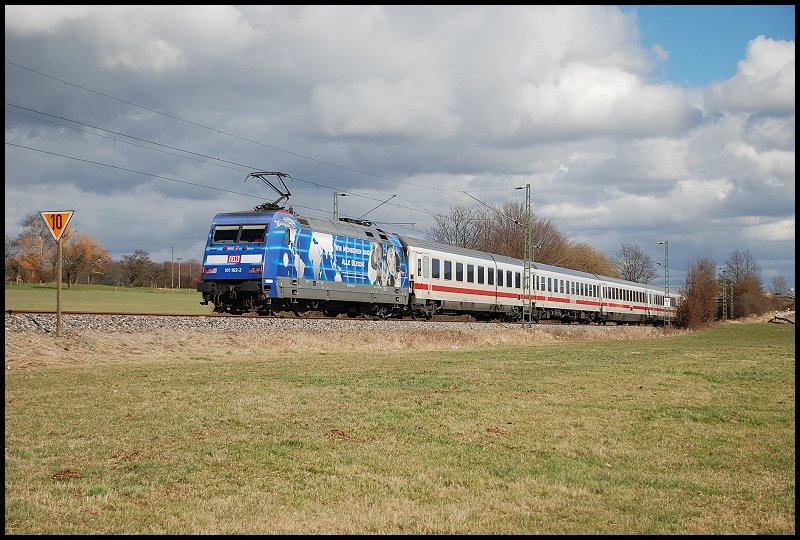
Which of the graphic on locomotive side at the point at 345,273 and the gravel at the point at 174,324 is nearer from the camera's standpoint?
the gravel at the point at 174,324

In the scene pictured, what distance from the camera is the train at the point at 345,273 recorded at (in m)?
28.2

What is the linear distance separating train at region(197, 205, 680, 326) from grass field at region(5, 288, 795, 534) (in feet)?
35.6

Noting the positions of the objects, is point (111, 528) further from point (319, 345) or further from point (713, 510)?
point (319, 345)

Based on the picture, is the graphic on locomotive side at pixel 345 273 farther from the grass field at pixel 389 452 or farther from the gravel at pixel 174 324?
the grass field at pixel 389 452

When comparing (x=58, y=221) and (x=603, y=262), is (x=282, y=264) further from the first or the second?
(x=603, y=262)

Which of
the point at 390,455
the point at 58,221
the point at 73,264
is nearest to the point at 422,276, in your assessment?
the point at 58,221

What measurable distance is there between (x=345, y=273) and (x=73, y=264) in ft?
235

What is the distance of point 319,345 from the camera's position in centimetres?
2548

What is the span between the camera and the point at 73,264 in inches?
3684

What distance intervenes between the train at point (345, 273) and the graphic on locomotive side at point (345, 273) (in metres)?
0.04

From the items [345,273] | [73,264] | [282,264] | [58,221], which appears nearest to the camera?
[58,221]

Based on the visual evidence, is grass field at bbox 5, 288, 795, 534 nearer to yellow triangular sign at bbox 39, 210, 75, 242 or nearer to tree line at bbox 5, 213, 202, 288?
yellow triangular sign at bbox 39, 210, 75, 242

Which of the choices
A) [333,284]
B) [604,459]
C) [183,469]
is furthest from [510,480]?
[333,284]

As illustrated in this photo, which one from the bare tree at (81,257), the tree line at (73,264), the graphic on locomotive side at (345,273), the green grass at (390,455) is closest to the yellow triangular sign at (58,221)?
the green grass at (390,455)
